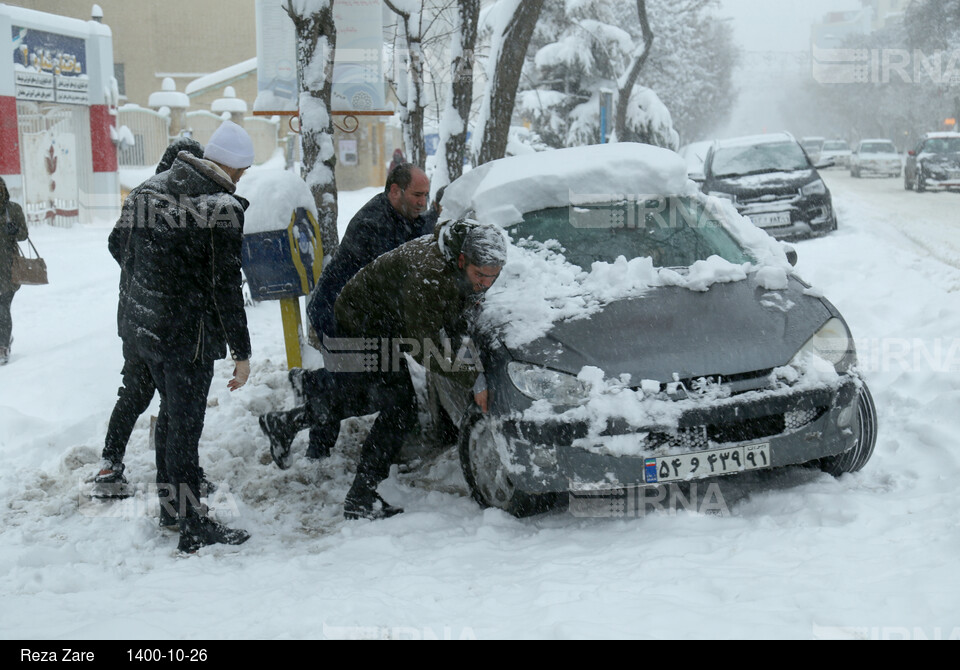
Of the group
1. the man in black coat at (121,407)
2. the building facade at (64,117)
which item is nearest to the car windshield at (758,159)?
the man in black coat at (121,407)

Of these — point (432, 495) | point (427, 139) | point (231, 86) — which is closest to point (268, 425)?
point (432, 495)

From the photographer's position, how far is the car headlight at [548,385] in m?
3.98

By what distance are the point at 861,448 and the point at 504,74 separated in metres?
5.98

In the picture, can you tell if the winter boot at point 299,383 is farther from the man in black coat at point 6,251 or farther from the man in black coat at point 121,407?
the man in black coat at point 6,251

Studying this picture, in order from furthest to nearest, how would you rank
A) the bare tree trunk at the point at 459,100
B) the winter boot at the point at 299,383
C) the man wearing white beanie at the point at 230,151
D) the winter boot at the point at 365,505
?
the bare tree trunk at the point at 459,100 < the winter boot at the point at 299,383 < the winter boot at the point at 365,505 < the man wearing white beanie at the point at 230,151

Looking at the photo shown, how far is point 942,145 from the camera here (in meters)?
25.0

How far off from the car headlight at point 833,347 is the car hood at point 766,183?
9544 mm

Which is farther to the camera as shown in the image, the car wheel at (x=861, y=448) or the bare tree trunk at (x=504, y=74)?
the bare tree trunk at (x=504, y=74)

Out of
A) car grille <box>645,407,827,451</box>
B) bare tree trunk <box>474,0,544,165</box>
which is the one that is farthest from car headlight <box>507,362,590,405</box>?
bare tree trunk <box>474,0,544,165</box>

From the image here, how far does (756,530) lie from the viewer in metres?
3.79

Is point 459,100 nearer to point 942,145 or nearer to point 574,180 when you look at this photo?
point 574,180

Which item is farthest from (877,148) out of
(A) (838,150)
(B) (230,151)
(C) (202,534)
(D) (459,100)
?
(C) (202,534)
